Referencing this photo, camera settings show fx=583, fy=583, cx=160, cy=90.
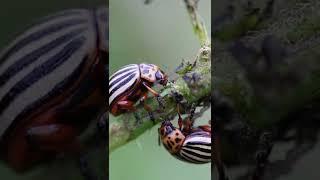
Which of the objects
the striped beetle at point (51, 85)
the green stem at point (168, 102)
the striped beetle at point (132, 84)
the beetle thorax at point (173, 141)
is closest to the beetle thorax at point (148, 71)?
the striped beetle at point (132, 84)

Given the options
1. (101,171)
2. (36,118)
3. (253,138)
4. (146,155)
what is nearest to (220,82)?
(253,138)

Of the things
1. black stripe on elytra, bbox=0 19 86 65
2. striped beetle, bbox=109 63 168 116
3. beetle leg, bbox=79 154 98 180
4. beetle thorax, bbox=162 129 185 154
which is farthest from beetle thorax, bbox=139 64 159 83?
beetle leg, bbox=79 154 98 180

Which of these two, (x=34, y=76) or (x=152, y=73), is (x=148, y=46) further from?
(x=34, y=76)

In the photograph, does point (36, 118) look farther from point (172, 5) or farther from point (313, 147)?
point (313, 147)

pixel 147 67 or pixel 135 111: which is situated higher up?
pixel 147 67

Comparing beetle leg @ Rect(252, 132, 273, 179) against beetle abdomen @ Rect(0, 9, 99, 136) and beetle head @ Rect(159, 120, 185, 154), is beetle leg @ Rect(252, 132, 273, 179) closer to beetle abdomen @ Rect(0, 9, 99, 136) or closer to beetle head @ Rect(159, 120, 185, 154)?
beetle head @ Rect(159, 120, 185, 154)

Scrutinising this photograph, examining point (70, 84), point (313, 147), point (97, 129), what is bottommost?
point (313, 147)
